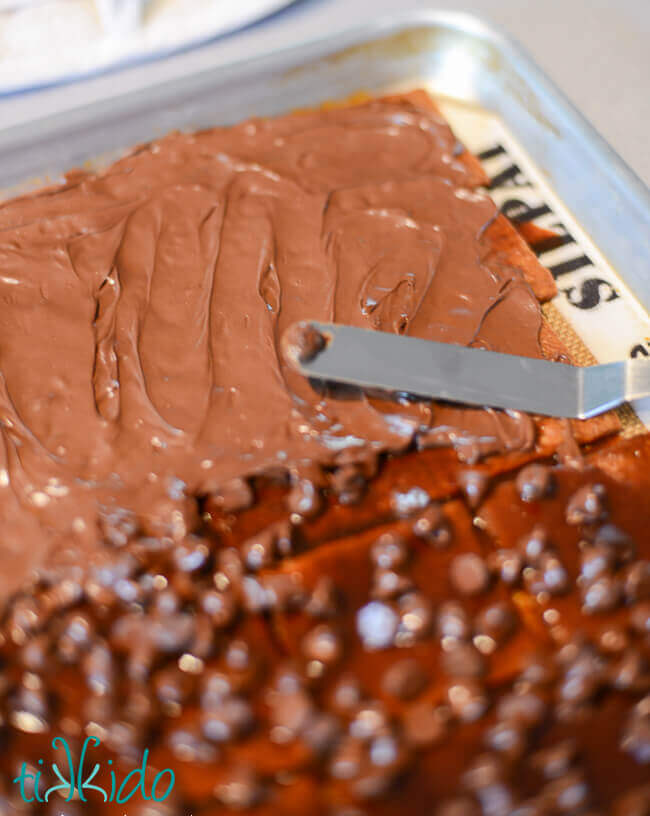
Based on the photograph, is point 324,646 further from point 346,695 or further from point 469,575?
point 469,575

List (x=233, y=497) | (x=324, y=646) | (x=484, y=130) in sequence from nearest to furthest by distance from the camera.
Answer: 1. (x=324, y=646)
2. (x=233, y=497)
3. (x=484, y=130)

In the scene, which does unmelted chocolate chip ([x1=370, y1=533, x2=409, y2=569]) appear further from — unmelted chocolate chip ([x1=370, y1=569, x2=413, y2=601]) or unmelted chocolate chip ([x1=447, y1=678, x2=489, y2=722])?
unmelted chocolate chip ([x1=447, y1=678, x2=489, y2=722])

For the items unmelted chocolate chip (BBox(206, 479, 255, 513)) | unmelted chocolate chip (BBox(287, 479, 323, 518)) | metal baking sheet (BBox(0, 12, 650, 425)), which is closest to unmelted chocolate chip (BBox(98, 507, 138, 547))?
unmelted chocolate chip (BBox(206, 479, 255, 513))

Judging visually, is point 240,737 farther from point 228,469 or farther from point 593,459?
point 593,459

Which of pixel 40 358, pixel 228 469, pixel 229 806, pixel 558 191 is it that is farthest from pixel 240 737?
pixel 558 191

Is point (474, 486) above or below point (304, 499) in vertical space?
below

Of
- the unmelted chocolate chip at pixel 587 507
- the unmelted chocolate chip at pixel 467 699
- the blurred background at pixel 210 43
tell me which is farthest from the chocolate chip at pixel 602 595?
the blurred background at pixel 210 43

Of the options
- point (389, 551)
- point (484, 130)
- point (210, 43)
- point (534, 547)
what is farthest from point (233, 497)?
point (210, 43)
